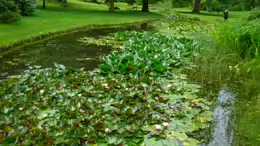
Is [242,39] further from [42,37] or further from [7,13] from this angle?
[7,13]

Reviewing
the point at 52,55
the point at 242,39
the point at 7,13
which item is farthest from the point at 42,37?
the point at 242,39

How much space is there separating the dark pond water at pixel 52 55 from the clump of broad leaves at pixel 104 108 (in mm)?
1683

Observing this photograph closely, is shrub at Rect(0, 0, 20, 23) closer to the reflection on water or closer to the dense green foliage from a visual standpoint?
the dense green foliage

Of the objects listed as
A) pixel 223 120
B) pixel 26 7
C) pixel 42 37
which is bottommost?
pixel 223 120

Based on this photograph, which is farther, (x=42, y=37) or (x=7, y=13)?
(x=7, y=13)

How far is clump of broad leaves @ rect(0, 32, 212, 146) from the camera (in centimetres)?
425

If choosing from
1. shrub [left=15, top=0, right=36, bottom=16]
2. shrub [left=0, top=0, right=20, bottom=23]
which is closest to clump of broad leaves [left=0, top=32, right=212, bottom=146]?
shrub [left=0, top=0, right=20, bottom=23]

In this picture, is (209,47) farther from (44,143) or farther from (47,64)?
(44,143)

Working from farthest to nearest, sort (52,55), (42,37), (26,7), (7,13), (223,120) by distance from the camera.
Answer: (26,7), (7,13), (42,37), (52,55), (223,120)

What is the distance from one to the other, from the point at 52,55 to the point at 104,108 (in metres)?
5.64

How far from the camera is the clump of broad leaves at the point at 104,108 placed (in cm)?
425

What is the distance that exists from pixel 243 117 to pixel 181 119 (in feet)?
4.49

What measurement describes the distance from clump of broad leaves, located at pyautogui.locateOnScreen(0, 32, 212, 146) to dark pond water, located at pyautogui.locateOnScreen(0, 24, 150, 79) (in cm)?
168

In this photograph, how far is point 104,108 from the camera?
17.0 ft
